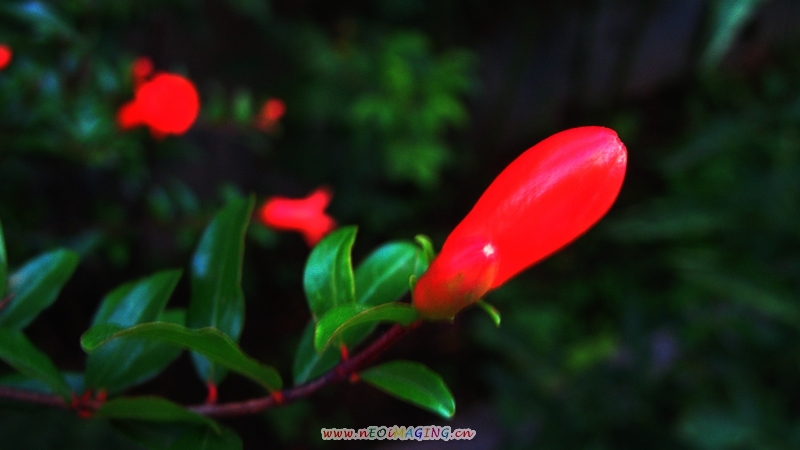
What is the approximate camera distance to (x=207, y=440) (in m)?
0.34

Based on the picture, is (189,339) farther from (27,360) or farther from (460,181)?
(460,181)

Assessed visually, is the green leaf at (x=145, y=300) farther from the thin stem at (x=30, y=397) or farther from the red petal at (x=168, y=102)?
the red petal at (x=168, y=102)

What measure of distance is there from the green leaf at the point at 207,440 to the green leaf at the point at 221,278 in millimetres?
48

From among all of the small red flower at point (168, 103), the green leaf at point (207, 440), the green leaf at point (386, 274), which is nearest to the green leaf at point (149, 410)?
the green leaf at point (207, 440)

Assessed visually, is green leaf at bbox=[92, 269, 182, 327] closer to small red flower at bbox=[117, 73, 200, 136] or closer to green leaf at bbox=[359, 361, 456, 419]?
green leaf at bbox=[359, 361, 456, 419]

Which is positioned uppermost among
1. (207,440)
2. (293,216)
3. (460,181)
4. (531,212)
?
(531,212)

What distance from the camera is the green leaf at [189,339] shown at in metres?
0.27

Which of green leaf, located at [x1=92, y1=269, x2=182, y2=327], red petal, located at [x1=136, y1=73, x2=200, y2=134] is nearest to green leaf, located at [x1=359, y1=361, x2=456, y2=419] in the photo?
green leaf, located at [x1=92, y1=269, x2=182, y2=327]

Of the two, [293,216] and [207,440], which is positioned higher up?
[207,440]

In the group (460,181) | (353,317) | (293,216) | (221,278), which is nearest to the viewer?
(353,317)

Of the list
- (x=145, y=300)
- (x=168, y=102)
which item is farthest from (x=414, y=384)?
(x=168, y=102)

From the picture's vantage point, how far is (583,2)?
232 cm

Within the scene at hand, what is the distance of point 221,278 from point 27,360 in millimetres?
106

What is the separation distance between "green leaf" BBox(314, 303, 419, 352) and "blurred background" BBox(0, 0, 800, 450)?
0.22 ft
